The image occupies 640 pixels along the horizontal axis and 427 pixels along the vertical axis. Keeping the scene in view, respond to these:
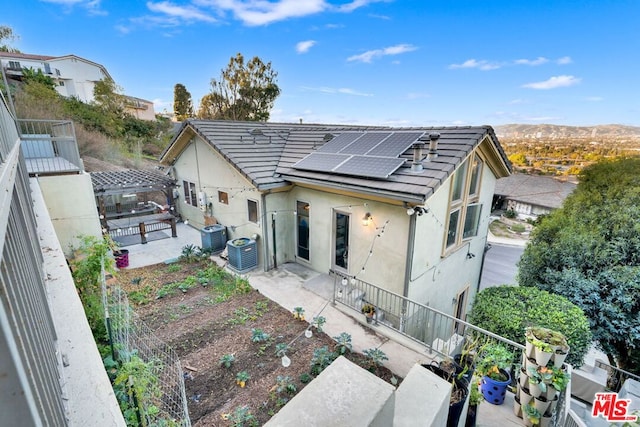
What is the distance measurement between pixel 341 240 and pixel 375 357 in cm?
356

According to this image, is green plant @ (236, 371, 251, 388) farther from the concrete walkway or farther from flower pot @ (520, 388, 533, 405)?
flower pot @ (520, 388, 533, 405)

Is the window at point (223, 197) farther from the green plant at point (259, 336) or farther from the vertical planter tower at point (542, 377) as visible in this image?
the vertical planter tower at point (542, 377)

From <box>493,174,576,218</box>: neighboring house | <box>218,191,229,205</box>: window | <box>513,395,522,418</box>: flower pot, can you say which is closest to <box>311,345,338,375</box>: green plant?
<box>513,395,522,418</box>: flower pot

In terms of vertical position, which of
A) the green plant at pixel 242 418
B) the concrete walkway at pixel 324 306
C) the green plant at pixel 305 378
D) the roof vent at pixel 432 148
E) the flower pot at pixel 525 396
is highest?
the roof vent at pixel 432 148

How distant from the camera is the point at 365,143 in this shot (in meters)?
8.84

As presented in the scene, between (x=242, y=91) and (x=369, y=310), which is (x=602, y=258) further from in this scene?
(x=242, y=91)

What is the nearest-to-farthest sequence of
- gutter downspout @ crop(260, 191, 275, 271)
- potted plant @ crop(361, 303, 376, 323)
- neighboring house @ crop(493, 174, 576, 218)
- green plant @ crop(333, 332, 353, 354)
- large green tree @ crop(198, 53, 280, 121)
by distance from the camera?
green plant @ crop(333, 332, 353, 354) < potted plant @ crop(361, 303, 376, 323) < gutter downspout @ crop(260, 191, 275, 271) < neighboring house @ crop(493, 174, 576, 218) < large green tree @ crop(198, 53, 280, 121)

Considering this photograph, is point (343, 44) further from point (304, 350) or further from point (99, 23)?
point (304, 350)

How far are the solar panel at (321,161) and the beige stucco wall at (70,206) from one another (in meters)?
6.28

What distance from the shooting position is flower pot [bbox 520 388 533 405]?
158 inches

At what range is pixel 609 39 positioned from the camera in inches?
619

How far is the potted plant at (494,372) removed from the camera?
13.8ft

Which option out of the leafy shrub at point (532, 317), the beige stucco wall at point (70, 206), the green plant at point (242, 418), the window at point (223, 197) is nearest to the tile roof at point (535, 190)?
the leafy shrub at point (532, 317)

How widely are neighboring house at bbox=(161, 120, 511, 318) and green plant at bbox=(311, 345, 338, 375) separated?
260 cm
